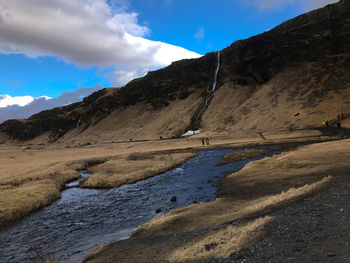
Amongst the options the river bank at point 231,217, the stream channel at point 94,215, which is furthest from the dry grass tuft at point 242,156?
the river bank at point 231,217

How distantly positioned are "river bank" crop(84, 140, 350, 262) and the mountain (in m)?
50.4

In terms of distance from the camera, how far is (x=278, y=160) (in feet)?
107

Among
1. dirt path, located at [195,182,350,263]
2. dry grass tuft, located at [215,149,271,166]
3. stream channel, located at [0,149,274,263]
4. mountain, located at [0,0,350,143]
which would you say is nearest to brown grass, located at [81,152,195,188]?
stream channel, located at [0,149,274,263]

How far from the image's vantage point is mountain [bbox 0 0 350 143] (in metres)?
83.0

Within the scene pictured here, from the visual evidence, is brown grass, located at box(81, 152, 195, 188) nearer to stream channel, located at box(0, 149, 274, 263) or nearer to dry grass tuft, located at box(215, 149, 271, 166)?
stream channel, located at box(0, 149, 274, 263)

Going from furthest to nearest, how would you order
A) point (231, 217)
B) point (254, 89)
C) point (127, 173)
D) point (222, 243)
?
1. point (254, 89)
2. point (127, 173)
3. point (231, 217)
4. point (222, 243)

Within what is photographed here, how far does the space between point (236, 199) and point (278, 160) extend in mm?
14148

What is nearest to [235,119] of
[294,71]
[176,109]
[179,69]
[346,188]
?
[294,71]

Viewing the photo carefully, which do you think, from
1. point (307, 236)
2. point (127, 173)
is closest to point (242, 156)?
point (127, 173)

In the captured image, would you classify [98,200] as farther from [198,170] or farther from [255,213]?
[255,213]

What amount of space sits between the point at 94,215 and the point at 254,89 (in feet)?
331

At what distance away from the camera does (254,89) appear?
111875 mm

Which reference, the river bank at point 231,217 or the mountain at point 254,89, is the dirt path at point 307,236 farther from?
the mountain at point 254,89

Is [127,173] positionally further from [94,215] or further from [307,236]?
[307,236]
